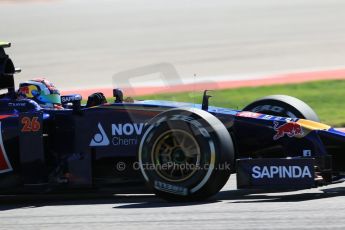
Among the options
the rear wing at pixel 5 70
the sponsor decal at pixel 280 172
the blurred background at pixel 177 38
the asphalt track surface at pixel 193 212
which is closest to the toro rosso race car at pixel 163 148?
the sponsor decal at pixel 280 172

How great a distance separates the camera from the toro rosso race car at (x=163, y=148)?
7.66 meters

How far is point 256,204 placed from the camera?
24.5 feet

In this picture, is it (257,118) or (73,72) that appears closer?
(257,118)

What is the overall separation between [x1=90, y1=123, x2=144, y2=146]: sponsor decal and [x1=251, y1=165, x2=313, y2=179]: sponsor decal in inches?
54.2

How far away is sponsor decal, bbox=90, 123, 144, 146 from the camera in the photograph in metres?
8.39

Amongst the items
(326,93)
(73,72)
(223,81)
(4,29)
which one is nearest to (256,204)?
(326,93)

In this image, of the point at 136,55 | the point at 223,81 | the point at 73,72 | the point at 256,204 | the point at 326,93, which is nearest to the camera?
the point at 256,204

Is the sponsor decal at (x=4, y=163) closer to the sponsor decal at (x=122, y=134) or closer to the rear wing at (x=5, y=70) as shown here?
the sponsor decal at (x=122, y=134)

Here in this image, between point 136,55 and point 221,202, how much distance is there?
63.3 ft

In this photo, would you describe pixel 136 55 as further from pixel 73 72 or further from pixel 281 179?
pixel 281 179

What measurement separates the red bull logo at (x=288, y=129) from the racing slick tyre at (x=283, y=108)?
3.62 feet

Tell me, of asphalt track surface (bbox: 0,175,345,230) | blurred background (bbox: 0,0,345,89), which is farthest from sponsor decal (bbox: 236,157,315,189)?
blurred background (bbox: 0,0,345,89)

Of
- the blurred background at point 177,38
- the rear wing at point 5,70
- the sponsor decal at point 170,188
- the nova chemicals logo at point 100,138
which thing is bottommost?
the sponsor decal at point 170,188

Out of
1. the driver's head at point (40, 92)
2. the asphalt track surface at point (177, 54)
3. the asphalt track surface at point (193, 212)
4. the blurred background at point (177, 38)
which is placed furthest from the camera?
the blurred background at point (177, 38)
